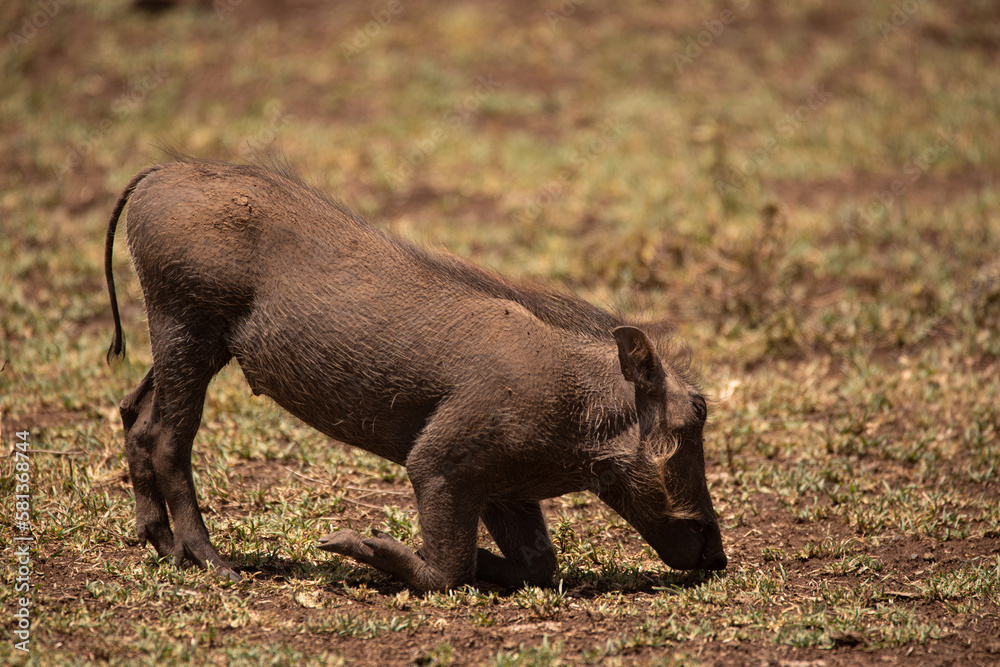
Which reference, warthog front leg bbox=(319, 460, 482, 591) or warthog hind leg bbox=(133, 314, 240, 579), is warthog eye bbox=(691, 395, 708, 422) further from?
warthog hind leg bbox=(133, 314, 240, 579)

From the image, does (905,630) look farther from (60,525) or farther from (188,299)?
(60,525)

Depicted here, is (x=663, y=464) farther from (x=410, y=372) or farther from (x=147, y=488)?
(x=147, y=488)

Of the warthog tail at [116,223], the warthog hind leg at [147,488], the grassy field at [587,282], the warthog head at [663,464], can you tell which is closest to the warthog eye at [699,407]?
the warthog head at [663,464]

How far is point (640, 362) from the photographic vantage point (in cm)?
317

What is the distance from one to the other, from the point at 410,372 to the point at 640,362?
767mm

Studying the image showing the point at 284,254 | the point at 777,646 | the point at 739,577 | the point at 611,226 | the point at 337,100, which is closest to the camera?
the point at 777,646

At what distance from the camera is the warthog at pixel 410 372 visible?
10.3 ft

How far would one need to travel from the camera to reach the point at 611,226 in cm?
697

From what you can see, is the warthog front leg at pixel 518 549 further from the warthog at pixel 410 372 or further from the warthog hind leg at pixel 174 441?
the warthog hind leg at pixel 174 441

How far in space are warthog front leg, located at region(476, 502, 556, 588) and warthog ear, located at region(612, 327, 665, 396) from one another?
66 centimetres

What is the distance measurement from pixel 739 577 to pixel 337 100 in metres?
6.87

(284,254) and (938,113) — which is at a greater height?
(938,113)

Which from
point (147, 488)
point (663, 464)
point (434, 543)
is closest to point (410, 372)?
point (434, 543)

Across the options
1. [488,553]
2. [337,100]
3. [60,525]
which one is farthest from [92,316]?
[337,100]
